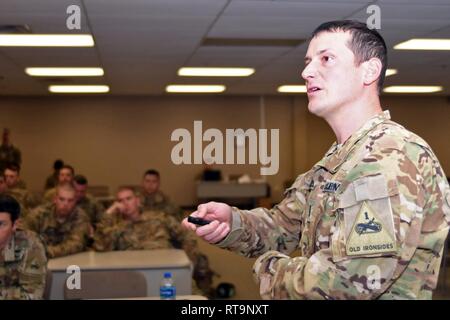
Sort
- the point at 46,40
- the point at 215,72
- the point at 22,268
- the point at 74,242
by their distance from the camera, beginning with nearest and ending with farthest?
the point at 22,268, the point at 74,242, the point at 46,40, the point at 215,72

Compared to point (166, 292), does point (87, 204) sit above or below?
above

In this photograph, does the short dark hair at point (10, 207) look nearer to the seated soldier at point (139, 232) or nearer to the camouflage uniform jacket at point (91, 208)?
the seated soldier at point (139, 232)

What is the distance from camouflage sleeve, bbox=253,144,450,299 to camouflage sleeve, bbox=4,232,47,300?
81.0 inches

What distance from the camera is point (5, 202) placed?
3.04m

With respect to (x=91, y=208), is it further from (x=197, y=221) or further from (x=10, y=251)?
(x=197, y=221)

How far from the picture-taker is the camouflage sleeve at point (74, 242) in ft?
13.2

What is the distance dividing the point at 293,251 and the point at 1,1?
2.75 m

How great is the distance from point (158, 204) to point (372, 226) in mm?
4727

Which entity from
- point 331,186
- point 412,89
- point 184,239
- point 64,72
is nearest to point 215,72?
point 64,72

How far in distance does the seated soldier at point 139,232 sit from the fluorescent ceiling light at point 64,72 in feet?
7.19

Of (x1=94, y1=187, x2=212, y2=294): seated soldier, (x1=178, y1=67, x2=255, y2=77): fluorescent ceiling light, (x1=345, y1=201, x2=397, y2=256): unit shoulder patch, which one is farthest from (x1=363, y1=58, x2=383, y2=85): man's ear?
(x1=178, y1=67, x2=255, y2=77): fluorescent ceiling light

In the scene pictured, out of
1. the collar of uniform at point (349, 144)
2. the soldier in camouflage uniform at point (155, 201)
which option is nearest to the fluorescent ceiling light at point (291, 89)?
the soldier in camouflage uniform at point (155, 201)

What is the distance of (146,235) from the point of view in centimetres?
448

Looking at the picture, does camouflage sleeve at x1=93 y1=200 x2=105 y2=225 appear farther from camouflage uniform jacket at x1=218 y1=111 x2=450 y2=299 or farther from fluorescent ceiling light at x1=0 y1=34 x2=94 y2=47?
camouflage uniform jacket at x1=218 y1=111 x2=450 y2=299
